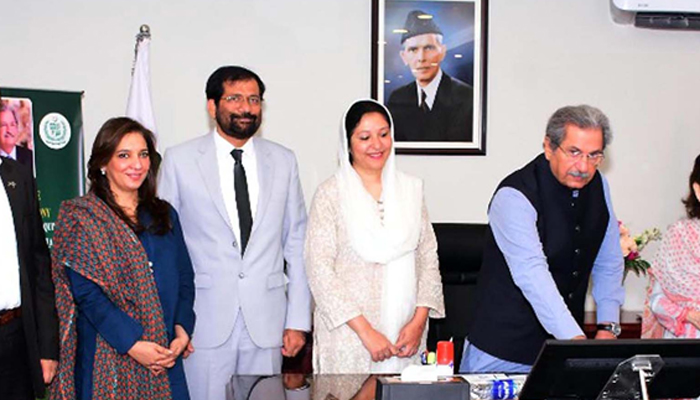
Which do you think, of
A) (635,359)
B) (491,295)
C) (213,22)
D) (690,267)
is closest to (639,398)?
(635,359)

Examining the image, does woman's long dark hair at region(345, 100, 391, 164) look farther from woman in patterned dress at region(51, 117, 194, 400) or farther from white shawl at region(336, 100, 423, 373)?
woman in patterned dress at region(51, 117, 194, 400)

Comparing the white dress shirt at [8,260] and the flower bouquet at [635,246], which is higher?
the white dress shirt at [8,260]

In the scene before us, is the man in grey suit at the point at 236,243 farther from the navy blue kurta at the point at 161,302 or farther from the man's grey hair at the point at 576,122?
the man's grey hair at the point at 576,122

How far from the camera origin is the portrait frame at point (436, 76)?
14.4ft

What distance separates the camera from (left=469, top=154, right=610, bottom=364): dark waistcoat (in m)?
2.65

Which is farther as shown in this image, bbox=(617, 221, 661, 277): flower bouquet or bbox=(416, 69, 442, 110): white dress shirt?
bbox=(416, 69, 442, 110): white dress shirt

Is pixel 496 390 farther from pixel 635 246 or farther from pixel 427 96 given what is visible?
pixel 427 96

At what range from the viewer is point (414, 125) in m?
4.46

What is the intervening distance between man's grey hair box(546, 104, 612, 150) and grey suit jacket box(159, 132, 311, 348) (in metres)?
1.16

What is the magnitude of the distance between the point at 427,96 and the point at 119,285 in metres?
2.14

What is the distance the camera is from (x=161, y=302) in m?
2.97

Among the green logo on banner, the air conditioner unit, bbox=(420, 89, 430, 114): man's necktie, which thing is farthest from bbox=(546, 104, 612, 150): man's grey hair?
the green logo on banner

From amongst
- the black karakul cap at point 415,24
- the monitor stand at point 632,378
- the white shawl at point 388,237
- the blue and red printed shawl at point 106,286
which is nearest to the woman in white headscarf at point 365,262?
the white shawl at point 388,237

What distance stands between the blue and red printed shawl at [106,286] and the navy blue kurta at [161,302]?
0.08 ft
